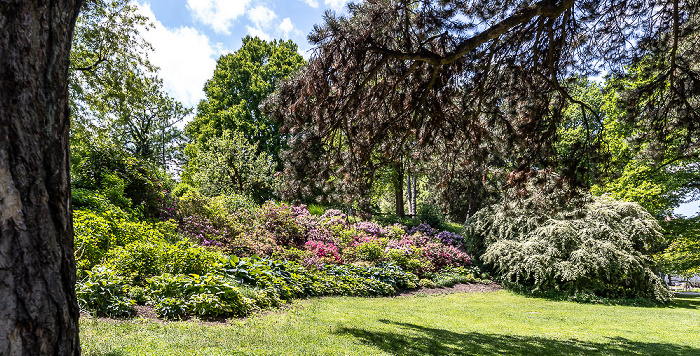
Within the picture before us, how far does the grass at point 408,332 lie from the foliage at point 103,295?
0.34 m

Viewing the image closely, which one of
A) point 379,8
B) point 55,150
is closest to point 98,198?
point 379,8

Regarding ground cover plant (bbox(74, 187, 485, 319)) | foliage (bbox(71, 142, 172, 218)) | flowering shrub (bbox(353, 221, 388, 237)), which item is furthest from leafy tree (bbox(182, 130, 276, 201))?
foliage (bbox(71, 142, 172, 218))

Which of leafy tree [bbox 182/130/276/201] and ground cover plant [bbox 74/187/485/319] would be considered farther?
leafy tree [bbox 182/130/276/201]

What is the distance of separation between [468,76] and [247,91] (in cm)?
2087

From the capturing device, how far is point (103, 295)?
4672mm

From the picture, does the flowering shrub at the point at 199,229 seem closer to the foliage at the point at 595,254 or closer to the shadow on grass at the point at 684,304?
the foliage at the point at 595,254

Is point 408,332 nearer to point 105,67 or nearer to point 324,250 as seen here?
point 324,250

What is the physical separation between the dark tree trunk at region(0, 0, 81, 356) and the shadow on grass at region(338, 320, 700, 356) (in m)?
3.70

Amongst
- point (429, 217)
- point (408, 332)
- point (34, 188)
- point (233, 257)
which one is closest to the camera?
point (34, 188)

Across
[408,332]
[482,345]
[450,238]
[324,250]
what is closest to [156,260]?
[408,332]

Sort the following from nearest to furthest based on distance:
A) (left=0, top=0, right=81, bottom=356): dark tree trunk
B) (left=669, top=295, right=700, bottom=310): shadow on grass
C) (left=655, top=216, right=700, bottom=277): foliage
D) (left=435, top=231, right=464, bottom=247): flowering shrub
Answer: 1. (left=0, top=0, right=81, bottom=356): dark tree trunk
2. (left=669, top=295, right=700, bottom=310): shadow on grass
3. (left=655, top=216, right=700, bottom=277): foliage
4. (left=435, top=231, right=464, bottom=247): flowering shrub

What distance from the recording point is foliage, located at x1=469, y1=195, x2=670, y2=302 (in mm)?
11000

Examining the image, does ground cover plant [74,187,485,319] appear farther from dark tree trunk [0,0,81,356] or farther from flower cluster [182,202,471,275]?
dark tree trunk [0,0,81,356]

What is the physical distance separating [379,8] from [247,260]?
5.06 meters
